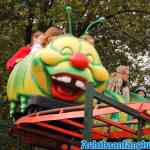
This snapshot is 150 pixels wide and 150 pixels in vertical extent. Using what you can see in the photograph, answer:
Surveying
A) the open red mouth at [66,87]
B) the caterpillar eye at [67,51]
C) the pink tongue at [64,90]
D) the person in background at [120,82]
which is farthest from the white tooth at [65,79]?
the person in background at [120,82]

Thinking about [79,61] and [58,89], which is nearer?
[79,61]

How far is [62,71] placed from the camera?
241 inches

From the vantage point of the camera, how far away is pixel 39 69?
6.30 metres

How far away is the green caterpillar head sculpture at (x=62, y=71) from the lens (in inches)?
243

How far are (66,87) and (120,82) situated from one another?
1133 millimetres

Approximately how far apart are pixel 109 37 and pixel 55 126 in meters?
6.87

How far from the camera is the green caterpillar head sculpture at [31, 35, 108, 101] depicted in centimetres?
615

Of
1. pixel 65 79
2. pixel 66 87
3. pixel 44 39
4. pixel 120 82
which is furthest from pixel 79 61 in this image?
pixel 120 82

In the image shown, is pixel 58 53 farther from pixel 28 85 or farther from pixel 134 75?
pixel 134 75

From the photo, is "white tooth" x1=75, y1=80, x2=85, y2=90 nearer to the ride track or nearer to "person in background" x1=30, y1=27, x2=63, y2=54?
the ride track

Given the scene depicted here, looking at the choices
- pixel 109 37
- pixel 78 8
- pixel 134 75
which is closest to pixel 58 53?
pixel 78 8

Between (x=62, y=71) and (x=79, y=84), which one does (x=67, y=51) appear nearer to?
(x=62, y=71)

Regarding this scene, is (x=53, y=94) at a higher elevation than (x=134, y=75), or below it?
higher

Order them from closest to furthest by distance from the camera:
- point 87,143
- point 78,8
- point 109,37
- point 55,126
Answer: point 87,143
point 55,126
point 78,8
point 109,37
